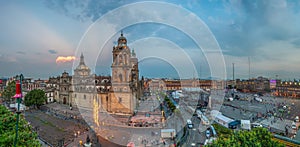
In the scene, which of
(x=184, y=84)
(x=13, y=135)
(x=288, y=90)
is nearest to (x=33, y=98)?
(x=13, y=135)

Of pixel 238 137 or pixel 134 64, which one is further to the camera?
pixel 134 64

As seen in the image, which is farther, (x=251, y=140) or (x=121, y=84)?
(x=121, y=84)

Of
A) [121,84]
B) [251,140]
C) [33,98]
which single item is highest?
[121,84]

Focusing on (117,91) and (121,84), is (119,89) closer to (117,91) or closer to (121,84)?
(117,91)

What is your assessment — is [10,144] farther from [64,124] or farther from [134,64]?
[134,64]

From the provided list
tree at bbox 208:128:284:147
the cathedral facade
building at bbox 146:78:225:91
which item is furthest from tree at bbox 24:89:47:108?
building at bbox 146:78:225:91

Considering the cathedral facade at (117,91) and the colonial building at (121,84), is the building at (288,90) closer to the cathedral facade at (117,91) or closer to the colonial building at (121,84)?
the cathedral facade at (117,91)

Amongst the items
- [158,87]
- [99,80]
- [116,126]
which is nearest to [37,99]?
[99,80]

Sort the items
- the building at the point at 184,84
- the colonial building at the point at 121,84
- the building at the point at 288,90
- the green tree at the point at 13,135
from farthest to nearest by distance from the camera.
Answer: the building at the point at 184,84 → the building at the point at 288,90 → the colonial building at the point at 121,84 → the green tree at the point at 13,135

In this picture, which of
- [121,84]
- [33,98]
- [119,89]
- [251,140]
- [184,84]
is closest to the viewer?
[251,140]

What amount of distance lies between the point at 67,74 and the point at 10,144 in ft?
109

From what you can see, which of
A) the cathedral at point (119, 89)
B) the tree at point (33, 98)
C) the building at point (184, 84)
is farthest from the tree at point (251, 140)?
the building at point (184, 84)

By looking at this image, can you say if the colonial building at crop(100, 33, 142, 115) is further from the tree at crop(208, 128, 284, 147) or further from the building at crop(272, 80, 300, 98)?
the building at crop(272, 80, 300, 98)

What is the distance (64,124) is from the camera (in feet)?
77.9
